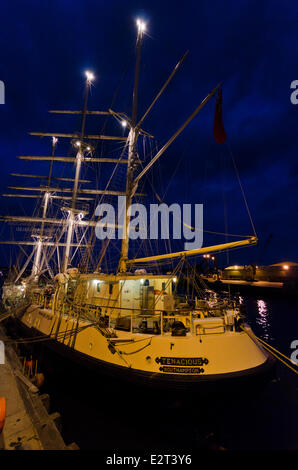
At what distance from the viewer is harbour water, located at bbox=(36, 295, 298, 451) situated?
5.73 metres

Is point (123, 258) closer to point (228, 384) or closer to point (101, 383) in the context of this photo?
point (101, 383)

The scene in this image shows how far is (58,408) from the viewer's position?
24.3 ft

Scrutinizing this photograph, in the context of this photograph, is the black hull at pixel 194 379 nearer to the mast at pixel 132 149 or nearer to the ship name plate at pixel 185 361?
the ship name plate at pixel 185 361

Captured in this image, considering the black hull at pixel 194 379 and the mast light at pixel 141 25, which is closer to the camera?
the black hull at pixel 194 379

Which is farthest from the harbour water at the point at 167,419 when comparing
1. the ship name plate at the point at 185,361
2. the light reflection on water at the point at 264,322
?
the light reflection on water at the point at 264,322

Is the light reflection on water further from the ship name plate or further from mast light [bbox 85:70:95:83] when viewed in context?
mast light [bbox 85:70:95:83]

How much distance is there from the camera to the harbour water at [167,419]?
5.73 m

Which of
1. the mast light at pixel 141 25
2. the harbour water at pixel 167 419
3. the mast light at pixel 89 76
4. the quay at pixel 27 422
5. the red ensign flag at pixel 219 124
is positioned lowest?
the harbour water at pixel 167 419

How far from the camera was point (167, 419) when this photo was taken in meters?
6.23

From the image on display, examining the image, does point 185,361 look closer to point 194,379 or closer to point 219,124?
point 194,379

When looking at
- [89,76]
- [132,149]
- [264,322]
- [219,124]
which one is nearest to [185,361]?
[219,124]

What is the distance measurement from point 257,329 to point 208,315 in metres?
18.3

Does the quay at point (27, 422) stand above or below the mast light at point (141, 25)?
below
